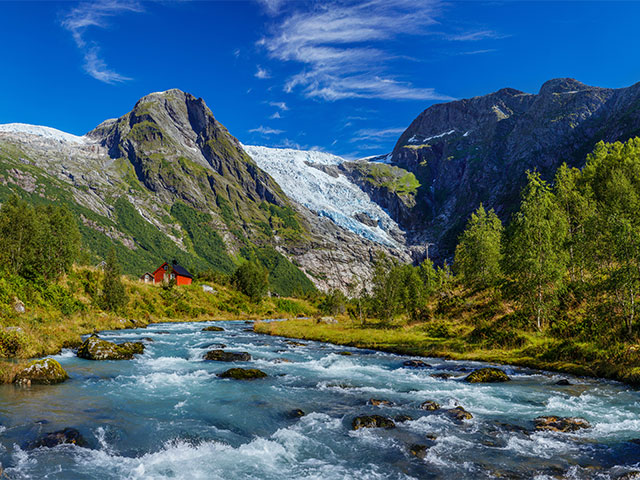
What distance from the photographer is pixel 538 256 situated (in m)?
38.3

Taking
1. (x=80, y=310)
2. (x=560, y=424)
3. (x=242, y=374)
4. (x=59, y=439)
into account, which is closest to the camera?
(x=59, y=439)

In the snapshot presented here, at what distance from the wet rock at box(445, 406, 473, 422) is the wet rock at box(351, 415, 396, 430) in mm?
3257

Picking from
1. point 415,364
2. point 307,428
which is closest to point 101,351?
point 307,428

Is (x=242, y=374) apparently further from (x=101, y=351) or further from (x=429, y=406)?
(x=429, y=406)

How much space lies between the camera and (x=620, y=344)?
1106 inches

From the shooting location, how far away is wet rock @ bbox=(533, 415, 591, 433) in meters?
16.7

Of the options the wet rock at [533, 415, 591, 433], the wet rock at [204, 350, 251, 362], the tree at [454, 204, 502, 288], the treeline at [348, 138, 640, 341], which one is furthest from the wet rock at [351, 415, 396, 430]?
the tree at [454, 204, 502, 288]

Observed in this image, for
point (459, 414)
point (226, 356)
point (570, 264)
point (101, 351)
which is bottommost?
point (226, 356)

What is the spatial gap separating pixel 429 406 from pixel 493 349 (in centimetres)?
2088

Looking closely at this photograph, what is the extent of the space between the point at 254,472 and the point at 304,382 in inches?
562

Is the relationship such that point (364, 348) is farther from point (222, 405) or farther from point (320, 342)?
point (222, 405)

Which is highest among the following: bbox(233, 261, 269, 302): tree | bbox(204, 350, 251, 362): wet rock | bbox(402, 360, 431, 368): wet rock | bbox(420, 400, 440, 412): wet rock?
bbox(233, 261, 269, 302): tree

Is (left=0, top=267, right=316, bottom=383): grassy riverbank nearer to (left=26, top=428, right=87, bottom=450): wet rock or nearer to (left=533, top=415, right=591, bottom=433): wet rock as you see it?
(left=26, top=428, right=87, bottom=450): wet rock

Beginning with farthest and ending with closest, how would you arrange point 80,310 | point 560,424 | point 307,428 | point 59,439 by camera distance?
point 80,310, point 307,428, point 560,424, point 59,439
